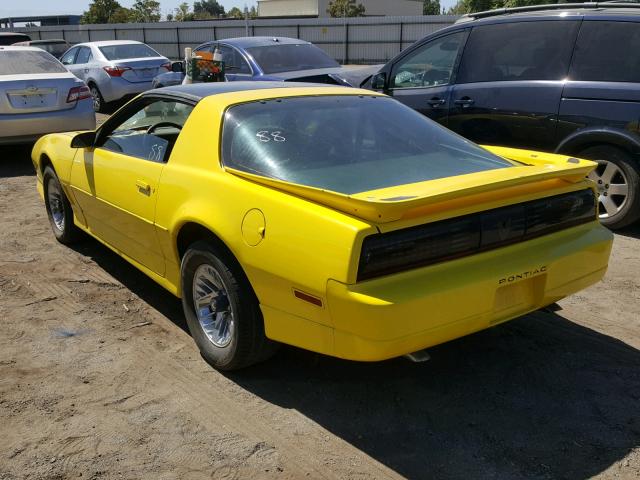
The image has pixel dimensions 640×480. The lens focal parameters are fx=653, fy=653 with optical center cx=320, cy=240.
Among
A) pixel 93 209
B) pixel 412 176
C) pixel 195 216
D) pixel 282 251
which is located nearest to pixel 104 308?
pixel 93 209

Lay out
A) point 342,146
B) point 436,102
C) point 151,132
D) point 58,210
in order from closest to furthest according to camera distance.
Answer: point 342,146 < point 151,132 < point 58,210 < point 436,102

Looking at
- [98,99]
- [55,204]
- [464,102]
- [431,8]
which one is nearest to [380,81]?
[464,102]

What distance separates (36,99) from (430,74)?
5256 mm

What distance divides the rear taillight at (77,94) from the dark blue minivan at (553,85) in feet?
16.1

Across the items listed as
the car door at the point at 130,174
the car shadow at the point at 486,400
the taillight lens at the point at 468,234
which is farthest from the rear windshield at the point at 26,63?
the taillight lens at the point at 468,234

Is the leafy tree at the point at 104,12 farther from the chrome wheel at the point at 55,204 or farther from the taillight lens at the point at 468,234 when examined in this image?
the taillight lens at the point at 468,234

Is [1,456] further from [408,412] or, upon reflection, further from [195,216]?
[408,412]

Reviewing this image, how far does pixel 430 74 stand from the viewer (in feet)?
23.7

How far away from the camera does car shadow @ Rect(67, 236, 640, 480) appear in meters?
2.78

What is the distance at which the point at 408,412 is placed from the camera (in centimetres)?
313

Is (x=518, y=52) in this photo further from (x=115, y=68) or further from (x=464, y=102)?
(x=115, y=68)

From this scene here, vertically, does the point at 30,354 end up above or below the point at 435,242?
below

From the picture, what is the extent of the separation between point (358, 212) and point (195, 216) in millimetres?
1043

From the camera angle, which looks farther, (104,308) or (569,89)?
(569,89)
